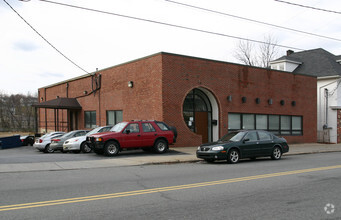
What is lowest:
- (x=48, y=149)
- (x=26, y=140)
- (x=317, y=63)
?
(x=26, y=140)

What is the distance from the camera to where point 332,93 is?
29.2m

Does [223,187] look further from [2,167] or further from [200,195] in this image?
[2,167]

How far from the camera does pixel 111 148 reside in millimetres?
15094

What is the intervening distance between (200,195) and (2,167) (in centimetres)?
817

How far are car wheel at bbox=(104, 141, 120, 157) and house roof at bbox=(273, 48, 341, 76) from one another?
76.5 ft

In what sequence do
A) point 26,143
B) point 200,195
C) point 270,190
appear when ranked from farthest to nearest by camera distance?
point 26,143, point 270,190, point 200,195

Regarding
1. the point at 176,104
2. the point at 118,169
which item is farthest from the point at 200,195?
the point at 176,104

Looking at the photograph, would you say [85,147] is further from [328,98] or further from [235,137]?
[328,98]

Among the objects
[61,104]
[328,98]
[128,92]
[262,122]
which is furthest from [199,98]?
[328,98]

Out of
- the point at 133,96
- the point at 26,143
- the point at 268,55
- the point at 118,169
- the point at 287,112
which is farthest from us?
the point at 268,55

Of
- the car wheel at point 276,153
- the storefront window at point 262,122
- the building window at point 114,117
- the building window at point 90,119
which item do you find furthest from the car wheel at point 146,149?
the building window at point 90,119

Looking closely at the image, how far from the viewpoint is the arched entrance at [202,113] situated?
69.7 ft

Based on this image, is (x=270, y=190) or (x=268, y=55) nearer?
(x=270, y=190)

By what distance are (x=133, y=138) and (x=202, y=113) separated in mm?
7794
